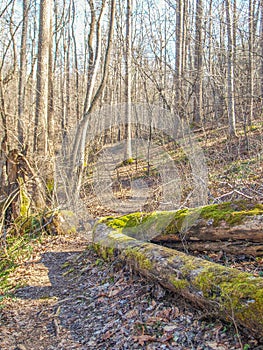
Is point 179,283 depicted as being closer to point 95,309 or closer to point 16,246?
point 95,309

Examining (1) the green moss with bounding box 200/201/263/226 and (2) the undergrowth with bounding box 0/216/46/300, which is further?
(2) the undergrowth with bounding box 0/216/46/300

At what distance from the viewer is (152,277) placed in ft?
13.9

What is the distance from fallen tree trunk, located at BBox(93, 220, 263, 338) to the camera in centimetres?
288

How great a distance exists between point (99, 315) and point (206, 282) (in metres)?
1.65

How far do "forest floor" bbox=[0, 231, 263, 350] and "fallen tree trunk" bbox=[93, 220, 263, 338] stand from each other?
0.51ft

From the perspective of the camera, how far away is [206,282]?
11.0ft

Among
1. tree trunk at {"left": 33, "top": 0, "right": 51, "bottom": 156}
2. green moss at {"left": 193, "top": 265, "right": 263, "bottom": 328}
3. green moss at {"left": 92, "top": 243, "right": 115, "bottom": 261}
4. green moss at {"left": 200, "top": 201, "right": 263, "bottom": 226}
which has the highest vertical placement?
tree trunk at {"left": 33, "top": 0, "right": 51, "bottom": 156}

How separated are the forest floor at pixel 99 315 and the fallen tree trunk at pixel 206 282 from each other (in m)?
0.16

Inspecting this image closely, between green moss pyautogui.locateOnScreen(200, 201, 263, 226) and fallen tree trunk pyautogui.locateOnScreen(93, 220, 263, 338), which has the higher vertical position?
green moss pyautogui.locateOnScreen(200, 201, 263, 226)

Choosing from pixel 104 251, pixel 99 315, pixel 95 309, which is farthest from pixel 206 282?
pixel 104 251

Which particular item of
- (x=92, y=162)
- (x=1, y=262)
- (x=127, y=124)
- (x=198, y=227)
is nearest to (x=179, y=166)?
(x=92, y=162)

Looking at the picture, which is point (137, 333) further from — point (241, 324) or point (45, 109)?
point (45, 109)

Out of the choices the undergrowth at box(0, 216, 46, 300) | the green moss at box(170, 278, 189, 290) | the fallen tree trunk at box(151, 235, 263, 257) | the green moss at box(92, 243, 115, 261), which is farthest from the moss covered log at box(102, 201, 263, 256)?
the undergrowth at box(0, 216, 46, 300)

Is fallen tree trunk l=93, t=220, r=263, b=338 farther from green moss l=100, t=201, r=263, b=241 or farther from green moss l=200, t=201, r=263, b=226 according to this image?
green moss l=200, t=201, r=263, b=226
